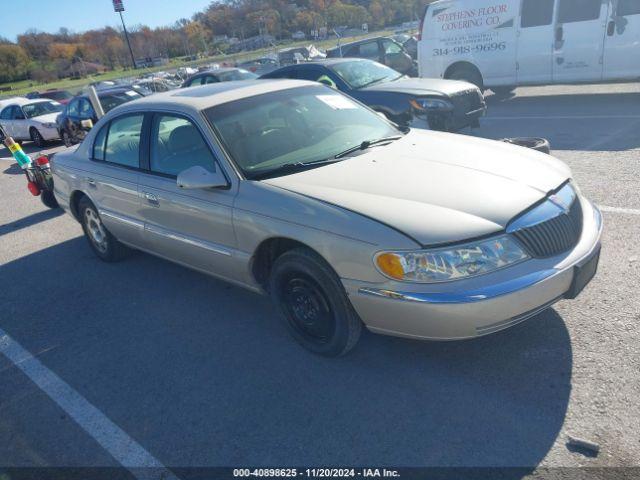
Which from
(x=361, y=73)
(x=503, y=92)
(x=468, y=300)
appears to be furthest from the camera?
(x=503, y=92)

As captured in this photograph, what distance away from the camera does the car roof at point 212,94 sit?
4.03 metres

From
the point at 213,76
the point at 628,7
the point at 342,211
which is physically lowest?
the point at 213,76

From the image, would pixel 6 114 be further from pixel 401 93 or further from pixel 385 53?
pixel 401 93

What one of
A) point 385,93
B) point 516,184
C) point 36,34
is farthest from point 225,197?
point 36,34

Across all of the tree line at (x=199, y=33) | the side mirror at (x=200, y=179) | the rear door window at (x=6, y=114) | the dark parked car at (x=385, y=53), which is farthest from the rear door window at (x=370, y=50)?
the tree line at (x=199, y=33)

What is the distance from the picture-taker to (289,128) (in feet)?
13.0

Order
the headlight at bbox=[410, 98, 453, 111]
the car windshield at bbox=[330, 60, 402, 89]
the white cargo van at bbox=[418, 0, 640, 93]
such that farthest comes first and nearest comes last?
1. the white cargo van at bbox=[418, 0, 640, 93]
2. the car windshield at bbox=[330, 60, 402, 89]
3. the headlight at bbox=[410, 98, 453, 111]

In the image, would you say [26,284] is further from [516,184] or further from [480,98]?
[480,98]

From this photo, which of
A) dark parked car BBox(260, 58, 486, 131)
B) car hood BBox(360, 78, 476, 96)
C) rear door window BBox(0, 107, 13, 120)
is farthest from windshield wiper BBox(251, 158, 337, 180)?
rear door window BBox(0, 107, 13, 120)

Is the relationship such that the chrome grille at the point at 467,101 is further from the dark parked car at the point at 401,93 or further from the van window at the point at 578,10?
the van window at the point at 578,10

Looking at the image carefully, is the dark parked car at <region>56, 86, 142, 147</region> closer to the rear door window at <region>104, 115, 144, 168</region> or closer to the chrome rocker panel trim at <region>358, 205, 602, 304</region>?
the rear door window at <region>104, 115, 144, 168</region>

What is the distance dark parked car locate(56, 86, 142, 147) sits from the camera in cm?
1322

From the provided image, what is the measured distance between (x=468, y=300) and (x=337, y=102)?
2.41m

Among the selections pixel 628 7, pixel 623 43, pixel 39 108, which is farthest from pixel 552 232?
pixel 39 108
